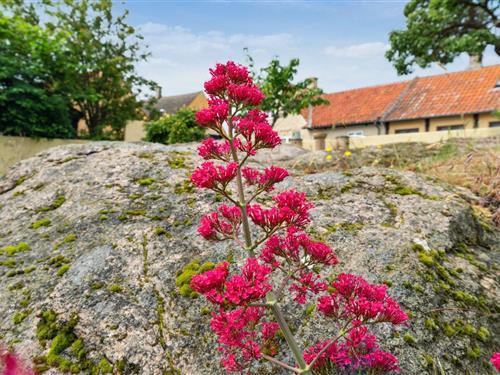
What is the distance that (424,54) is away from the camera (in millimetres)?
19141

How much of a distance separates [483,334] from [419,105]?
97.3 ft

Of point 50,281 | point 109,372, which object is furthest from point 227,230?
point 50,281

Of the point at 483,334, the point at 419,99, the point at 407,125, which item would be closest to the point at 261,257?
the point at 483,334

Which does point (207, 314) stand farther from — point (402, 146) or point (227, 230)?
point (402, 146)

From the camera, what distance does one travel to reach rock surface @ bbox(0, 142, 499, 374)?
1.66m

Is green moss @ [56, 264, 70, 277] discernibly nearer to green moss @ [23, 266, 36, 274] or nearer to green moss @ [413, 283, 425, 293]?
green moss @ [23, 266, 36, 274]

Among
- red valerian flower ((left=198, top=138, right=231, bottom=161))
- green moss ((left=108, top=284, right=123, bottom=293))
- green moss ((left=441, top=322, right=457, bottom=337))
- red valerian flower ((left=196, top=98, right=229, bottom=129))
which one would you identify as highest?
red valerian flower ((left=196, top=98, right=229, bottom=129))

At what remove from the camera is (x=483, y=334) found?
1.79 m

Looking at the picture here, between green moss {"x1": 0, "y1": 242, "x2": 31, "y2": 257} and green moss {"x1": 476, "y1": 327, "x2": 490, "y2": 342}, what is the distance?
2551 mm

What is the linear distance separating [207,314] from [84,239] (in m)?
1.03

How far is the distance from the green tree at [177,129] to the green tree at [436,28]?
36.9ft

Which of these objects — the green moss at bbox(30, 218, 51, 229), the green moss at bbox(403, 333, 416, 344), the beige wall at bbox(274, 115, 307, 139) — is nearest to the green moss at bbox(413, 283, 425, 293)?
the green moss at bbox(403, 333, 416, 344)

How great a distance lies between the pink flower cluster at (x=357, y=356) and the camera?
1.34m

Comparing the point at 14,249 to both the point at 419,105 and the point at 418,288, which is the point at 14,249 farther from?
the point at 419,105
